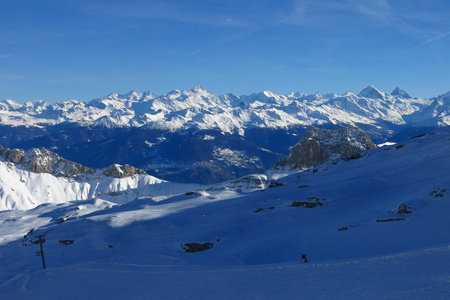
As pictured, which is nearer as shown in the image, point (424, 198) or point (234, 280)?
point (234, 280)

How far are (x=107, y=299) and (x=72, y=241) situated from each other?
4393cm

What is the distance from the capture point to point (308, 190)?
8694cm

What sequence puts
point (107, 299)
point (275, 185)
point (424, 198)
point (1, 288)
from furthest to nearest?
1. point (275, 185)
2. point (424, 198)
3. point (1, 288)
4. point (107, 299)

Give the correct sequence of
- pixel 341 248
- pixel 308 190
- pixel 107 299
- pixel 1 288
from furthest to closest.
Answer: pixel 308 190
pixel 341 248
pixel 1 288
pixel 107 299

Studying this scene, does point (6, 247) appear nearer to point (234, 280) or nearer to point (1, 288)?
point (1, 288)

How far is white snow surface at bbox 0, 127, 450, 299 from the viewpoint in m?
36.5

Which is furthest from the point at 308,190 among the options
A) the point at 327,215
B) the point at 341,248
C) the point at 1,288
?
the point at 1,288

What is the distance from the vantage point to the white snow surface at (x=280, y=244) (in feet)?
120

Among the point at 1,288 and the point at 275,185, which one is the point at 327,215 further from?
the point at 1,288

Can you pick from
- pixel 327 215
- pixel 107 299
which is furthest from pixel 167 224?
pixel 107 299

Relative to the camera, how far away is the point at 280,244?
60.1 metres

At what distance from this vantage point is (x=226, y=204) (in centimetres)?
8962

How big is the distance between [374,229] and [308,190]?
98.8 ft

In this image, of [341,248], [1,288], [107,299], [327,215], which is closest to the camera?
[107,299]
